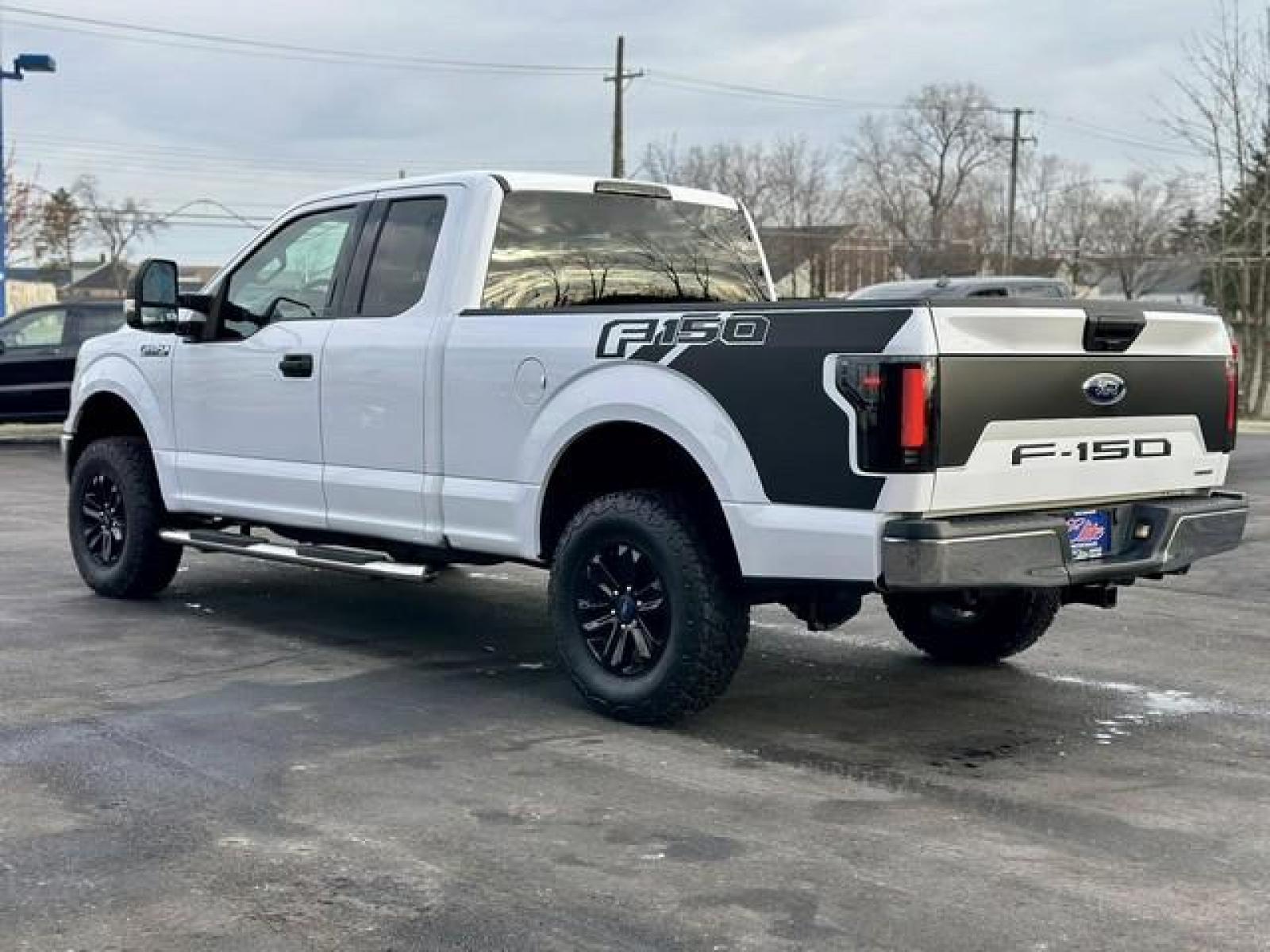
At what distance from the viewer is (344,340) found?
6.88m

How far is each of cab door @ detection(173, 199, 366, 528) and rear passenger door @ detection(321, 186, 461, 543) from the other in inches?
4.7

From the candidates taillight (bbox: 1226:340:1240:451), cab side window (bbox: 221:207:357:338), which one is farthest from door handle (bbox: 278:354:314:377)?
taillight (bbox: 1226:340:1240:451)

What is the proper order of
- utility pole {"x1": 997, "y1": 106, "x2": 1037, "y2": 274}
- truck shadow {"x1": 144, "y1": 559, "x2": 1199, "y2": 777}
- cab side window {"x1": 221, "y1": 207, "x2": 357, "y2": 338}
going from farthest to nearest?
utility pole {"x1": 997, "y1": 106, "x2": 1037, "y2": 274}
cab side window {"x1": 221, "y1": 207, "x2": 357, "y2": 338}
truck shadow {"x1": 144, "y1": 559, "x2": 1199, "y2": 777}

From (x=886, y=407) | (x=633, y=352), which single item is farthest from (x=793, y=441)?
(x=633, y=352)

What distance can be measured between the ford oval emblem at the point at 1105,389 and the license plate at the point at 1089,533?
38cm

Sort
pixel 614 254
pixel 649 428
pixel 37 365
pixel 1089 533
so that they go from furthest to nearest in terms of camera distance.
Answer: pixel 37 365 < pixel 614 254 < pixel 649 428 < pixel 1089 533

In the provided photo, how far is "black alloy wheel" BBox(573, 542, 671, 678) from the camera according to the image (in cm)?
570

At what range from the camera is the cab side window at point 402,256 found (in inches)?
266

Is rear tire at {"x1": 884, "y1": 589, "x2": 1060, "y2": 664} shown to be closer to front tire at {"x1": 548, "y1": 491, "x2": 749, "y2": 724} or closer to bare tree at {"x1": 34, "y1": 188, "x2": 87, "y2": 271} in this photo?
front tire at {"x1": 548, "y1": 491, "x2": 749, "y2": 724}

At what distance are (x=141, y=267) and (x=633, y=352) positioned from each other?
308 centimetres

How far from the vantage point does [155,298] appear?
771cm

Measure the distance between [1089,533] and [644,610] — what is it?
62.8 inches

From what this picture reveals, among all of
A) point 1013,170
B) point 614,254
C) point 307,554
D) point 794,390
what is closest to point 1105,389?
point 794,390

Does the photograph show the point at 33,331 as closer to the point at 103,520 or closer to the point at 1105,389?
the point at 103,520
